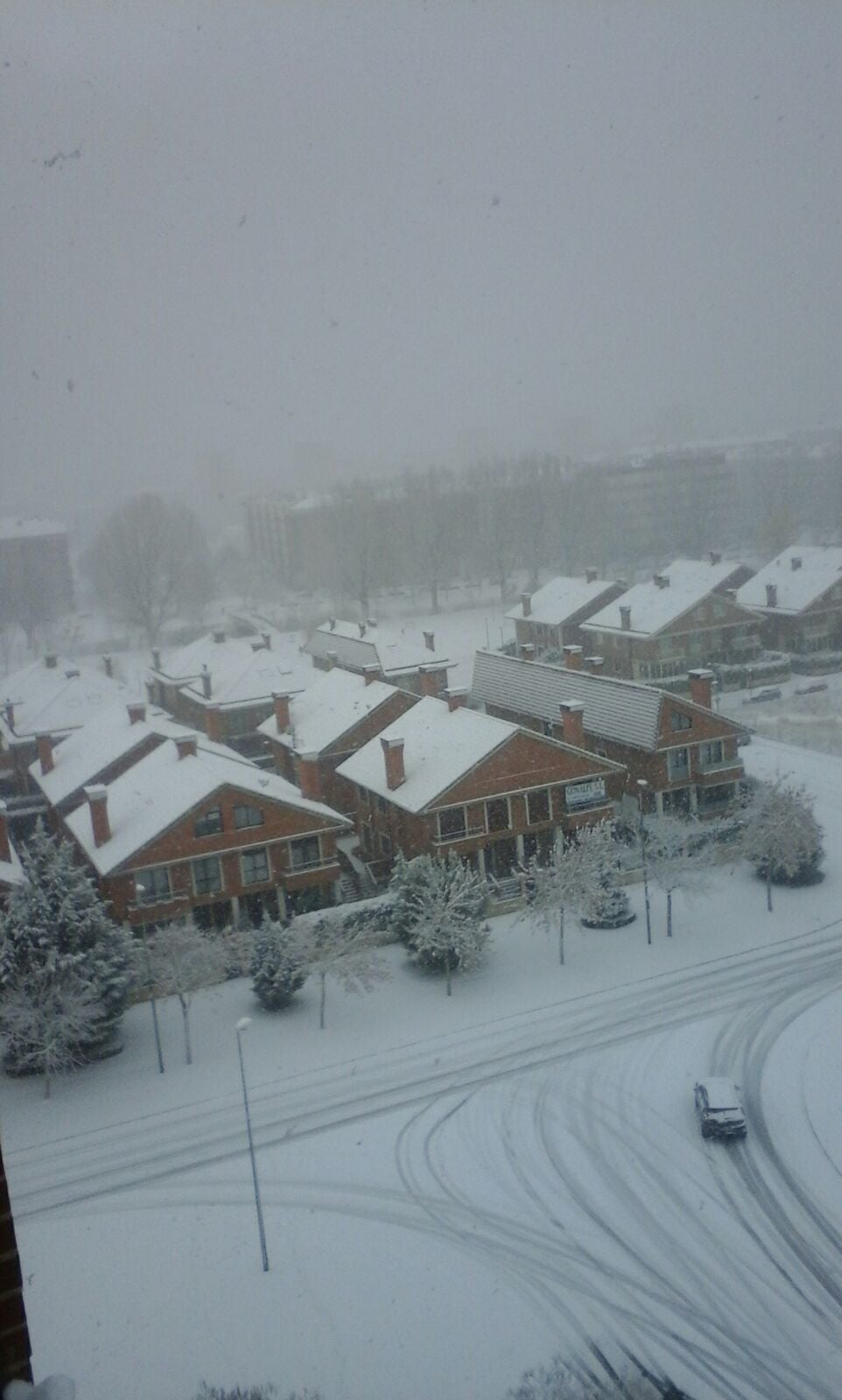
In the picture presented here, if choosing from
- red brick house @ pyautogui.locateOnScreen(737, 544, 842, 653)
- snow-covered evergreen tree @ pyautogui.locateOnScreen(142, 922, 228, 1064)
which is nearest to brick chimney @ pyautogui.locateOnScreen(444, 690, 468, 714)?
snow-covered evergreen tree @ pyautogui.locateOnScreen(142, 922, 228, 1064)

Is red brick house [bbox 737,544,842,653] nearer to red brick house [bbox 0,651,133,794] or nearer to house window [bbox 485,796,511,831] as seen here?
house window [bbox 485,796,511,831]

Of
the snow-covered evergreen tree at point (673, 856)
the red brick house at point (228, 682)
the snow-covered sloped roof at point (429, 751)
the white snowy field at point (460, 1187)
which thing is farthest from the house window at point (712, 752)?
the red brick house at point (228, 682)

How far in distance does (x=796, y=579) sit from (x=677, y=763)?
10971 millimetres

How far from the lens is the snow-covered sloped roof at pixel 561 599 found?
2233cm

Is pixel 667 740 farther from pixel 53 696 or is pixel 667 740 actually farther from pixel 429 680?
pixel 53 696

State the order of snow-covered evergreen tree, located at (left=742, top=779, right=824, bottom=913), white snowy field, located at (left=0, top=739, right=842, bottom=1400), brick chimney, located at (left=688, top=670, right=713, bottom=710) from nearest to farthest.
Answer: white snowy field, located at (left=0, top=739, right=842, bottom=1400) → snow-covered evergreen tree, located at (left=742, top=779, right=824, bottom=913) → brick chimney, located at (left=688, top=670, right=713, bottom=710)

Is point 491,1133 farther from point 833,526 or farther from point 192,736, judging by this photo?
point 833,526

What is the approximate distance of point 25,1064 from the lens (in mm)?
8406

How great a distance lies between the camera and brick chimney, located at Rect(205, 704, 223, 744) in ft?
52.4

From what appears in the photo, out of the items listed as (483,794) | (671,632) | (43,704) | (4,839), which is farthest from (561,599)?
(4,839)

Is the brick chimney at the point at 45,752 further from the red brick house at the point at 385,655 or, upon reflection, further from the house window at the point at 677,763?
the house window at the point at 677,763

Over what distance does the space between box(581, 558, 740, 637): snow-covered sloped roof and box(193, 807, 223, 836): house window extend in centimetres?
1125

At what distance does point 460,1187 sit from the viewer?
695 centimetres

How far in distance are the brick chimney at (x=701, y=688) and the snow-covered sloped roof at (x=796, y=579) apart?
8651 millimetres
